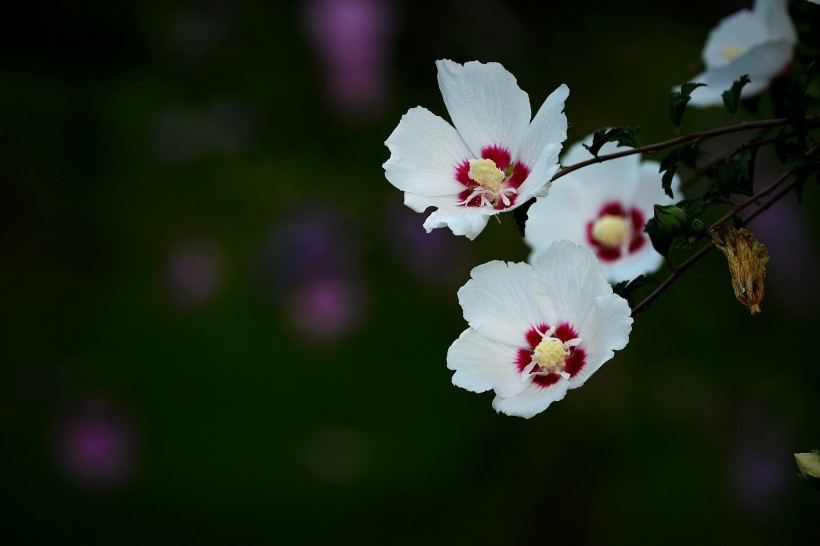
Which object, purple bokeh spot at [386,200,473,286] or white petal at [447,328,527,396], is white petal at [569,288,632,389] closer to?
white petal at [447,328,527,396]

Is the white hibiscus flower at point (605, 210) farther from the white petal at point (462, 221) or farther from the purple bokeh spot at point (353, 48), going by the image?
the purple bokeh spot at point (353, 48)

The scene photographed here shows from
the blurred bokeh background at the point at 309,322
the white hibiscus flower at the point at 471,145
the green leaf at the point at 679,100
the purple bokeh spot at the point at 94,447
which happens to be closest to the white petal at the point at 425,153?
the white hibiscus flower at the point at 471,145

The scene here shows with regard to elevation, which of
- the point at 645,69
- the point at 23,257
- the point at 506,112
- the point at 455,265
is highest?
the point at 645,69

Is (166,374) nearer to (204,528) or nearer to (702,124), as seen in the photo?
(204,528)

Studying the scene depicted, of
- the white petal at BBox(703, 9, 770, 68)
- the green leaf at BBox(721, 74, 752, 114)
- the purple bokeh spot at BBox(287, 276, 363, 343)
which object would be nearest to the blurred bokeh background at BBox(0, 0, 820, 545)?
the purple bokeh spot at BBox(287, 276, 363, 343)

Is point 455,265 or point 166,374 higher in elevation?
point 455,265

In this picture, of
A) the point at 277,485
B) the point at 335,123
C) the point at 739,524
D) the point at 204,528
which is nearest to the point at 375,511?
the point at 277,485

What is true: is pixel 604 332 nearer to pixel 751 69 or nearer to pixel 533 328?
pixel 533 328
